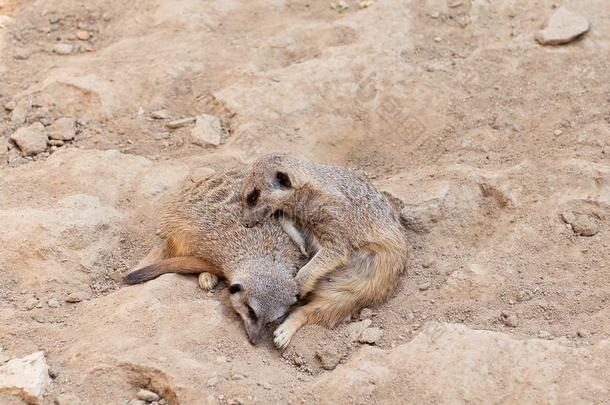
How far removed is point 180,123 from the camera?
412 cm

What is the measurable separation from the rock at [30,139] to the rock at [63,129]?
0.05 metres

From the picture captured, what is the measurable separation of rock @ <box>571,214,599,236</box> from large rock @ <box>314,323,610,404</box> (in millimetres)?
688

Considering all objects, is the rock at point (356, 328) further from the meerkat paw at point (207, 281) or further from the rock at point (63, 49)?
the rock at point (63, 49)

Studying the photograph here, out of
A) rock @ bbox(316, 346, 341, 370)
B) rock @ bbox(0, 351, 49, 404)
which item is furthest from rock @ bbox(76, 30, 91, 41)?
rock @ bbox(316, 346, 341, 370)

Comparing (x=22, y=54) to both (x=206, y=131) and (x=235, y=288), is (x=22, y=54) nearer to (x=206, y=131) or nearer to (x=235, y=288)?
(x=206, y=131)

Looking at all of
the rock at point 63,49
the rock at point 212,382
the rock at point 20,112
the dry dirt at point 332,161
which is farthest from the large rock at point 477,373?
the rock at point 63,49

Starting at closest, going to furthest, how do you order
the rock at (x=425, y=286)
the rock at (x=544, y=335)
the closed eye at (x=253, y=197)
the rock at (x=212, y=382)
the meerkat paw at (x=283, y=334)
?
the rock at (x=212, y=382)
the rock at (x=544, y=335)
the meerkat paw at (x=283, y=334)
the rock at (x=425, y=286)
the closed eye at (x=253, y=197)

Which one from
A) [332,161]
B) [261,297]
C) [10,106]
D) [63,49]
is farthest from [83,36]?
[261,297]

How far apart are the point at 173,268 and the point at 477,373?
1358 millimetres

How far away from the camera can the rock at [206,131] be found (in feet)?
13.2

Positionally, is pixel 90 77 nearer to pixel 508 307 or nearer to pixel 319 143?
pixel 319 143

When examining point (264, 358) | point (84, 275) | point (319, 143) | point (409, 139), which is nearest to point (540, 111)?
point (409, 139)

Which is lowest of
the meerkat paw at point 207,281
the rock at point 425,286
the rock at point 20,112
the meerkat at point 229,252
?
the meerkat paw at point 207,281

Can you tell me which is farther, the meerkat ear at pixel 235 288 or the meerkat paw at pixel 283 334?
the meerkat ear at pixel 235 288
